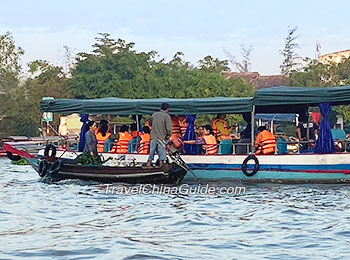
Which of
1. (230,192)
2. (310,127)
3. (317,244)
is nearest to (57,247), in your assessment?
(317,244)

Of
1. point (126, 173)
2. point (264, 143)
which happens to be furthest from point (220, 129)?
point (126, 173)

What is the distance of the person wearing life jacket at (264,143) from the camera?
1597 cm

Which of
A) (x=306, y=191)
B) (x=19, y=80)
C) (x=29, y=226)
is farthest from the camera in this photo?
(x=19, y=80)

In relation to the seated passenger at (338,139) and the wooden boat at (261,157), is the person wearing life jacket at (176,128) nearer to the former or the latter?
the wooden boat at (261,157)

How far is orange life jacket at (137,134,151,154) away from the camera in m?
17.1

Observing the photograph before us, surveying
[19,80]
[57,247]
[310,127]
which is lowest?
[57,247]

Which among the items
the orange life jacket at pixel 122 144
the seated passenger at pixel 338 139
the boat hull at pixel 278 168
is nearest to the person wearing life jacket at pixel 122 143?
the orange life jacket at pixel 122 144

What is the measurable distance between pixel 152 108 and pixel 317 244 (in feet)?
28.2

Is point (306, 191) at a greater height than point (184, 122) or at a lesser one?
lesser

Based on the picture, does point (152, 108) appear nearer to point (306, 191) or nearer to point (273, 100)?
point (273, 100)

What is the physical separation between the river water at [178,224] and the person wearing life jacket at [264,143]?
938 millimetres

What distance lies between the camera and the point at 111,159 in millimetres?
16641

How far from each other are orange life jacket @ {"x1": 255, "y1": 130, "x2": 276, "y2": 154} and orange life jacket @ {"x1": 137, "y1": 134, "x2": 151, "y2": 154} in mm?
2634

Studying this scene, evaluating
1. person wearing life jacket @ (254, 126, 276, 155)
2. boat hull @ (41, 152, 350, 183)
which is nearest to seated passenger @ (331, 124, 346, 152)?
boat hull @ (41, 152, 350, 183)
